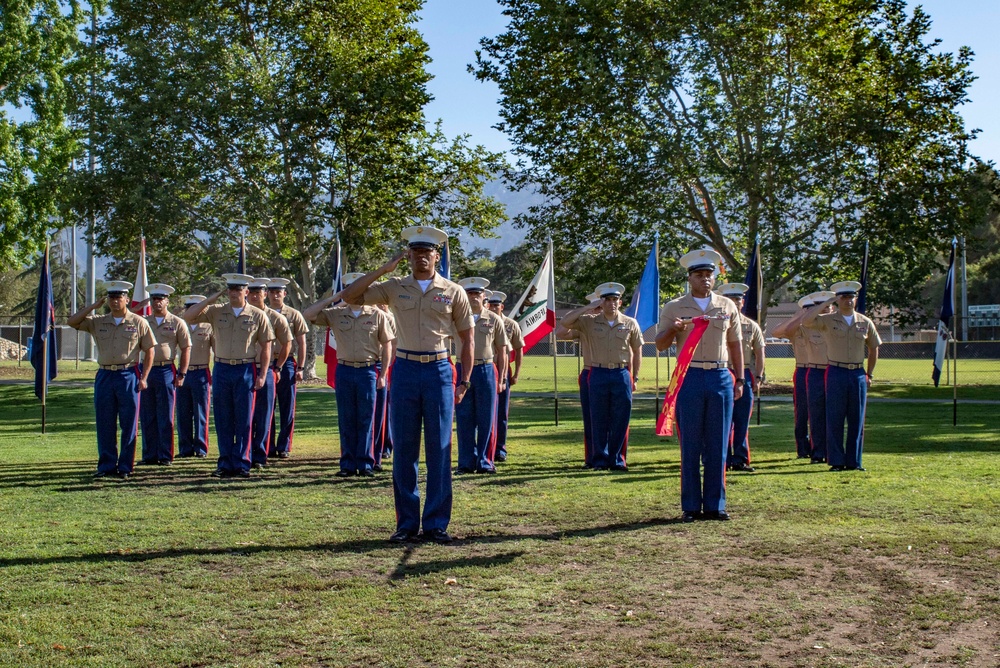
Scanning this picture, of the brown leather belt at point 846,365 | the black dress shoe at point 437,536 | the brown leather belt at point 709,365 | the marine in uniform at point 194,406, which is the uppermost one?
the brown leather belt at point 709,365

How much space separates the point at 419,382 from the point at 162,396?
21.9 feet

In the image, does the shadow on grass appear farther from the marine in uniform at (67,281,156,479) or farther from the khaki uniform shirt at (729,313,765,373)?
the khaki uniform shirt at (729,313,765,373)

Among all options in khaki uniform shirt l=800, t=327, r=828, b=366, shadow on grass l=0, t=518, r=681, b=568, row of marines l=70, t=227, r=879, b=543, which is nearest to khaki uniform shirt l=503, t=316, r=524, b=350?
row of marines l=70, t=227, r=879, b=543

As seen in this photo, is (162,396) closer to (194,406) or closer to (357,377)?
(194,406)

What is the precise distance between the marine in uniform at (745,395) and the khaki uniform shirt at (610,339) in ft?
4.00

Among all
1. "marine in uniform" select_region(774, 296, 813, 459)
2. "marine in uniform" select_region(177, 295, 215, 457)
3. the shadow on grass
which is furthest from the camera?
"marine in uniform" select_region(177, 295, 215, 457)

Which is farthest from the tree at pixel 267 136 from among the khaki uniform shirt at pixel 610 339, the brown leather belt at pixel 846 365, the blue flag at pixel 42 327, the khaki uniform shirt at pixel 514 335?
the brown leather belt at pixel 846 365

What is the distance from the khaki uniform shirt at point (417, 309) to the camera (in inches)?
303

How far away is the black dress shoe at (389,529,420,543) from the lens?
765 cm

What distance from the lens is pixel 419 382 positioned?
771 cm

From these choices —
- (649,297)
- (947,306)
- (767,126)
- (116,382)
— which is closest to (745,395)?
(649,297)

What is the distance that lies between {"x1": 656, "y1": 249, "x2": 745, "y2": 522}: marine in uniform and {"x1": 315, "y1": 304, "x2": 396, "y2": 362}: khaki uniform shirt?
4.19 m

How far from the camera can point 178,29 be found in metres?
33.2

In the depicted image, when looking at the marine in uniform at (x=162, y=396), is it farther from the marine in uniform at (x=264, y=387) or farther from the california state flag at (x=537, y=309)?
the california state flag at (x=537, y=309)
